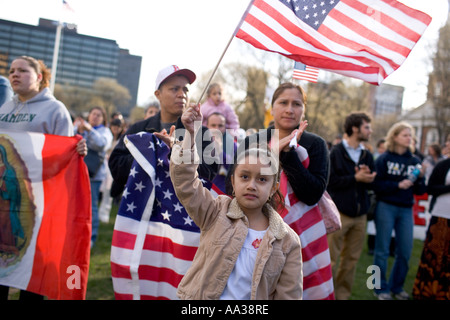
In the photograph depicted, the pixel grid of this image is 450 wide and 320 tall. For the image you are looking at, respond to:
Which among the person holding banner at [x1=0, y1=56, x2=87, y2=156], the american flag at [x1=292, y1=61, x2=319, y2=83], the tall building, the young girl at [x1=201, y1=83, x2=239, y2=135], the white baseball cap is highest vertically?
the tall building

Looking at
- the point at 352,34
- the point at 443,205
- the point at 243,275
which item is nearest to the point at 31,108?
the point at 243,275

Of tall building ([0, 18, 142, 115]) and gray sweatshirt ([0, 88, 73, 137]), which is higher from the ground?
tall building ([0, 18, 142, 115])

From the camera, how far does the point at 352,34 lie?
3.05 m

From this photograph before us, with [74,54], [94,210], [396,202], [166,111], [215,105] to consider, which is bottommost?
[94,210]

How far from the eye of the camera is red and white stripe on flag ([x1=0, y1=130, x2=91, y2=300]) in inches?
137

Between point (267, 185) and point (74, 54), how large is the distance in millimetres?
49687

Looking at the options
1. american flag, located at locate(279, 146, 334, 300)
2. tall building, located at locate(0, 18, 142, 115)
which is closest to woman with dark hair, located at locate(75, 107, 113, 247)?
american flag, located at locate(279, 146, 334, 300)

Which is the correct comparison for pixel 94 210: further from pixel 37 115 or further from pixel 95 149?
pixel 37 115

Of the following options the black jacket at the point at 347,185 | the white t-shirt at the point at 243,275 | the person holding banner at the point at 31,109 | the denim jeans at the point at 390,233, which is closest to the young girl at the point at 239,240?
the white t-shirt at the point at 243,275

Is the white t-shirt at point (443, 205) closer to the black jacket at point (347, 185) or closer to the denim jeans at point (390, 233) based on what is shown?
the denim jeans at point (390, 233)

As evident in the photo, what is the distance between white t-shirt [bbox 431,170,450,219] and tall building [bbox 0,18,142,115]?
9.53 metres

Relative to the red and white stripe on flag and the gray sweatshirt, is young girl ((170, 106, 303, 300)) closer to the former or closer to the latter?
the red and white stripe on flag

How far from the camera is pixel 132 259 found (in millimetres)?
3000
